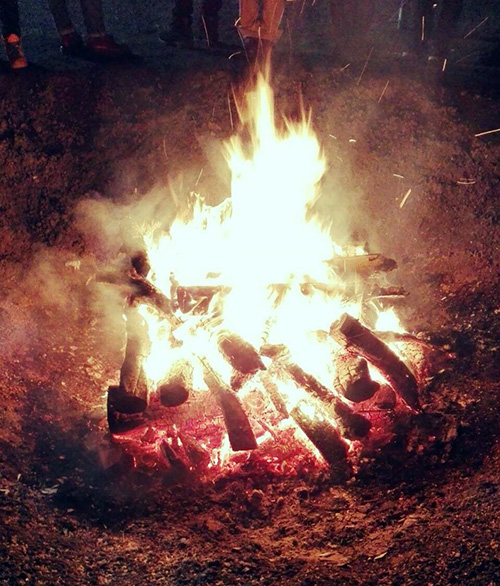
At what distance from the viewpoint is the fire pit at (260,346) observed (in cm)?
365

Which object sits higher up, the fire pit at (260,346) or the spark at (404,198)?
the spark at (404,198)

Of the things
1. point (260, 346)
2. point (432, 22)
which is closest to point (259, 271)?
point (260, 346)

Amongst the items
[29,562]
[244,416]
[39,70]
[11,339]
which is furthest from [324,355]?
[39,70]

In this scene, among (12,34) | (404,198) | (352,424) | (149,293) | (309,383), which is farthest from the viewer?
(12,34)

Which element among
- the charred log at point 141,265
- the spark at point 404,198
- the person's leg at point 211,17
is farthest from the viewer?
the person's leg at point 211,17

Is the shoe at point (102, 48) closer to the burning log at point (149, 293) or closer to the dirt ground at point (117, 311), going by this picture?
the dirt ground at point (117, 311)

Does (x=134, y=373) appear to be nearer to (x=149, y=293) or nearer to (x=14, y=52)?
(x=149, y=293)

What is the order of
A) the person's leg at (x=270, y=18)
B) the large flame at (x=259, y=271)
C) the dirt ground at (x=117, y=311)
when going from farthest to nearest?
the person's leg at (x=270, y=18)
the large flame at (x=259, y=271)
the dirt ground at (x=117, y=311)

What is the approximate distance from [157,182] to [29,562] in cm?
377

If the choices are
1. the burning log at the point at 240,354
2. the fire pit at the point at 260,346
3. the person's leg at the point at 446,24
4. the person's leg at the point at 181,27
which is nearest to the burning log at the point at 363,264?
the fire pit at the point at 260,346

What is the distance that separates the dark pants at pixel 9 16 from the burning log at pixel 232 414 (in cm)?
471

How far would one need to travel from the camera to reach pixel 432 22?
328 inches

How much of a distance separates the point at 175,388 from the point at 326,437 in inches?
40.3

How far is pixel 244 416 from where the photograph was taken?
12.0ft
